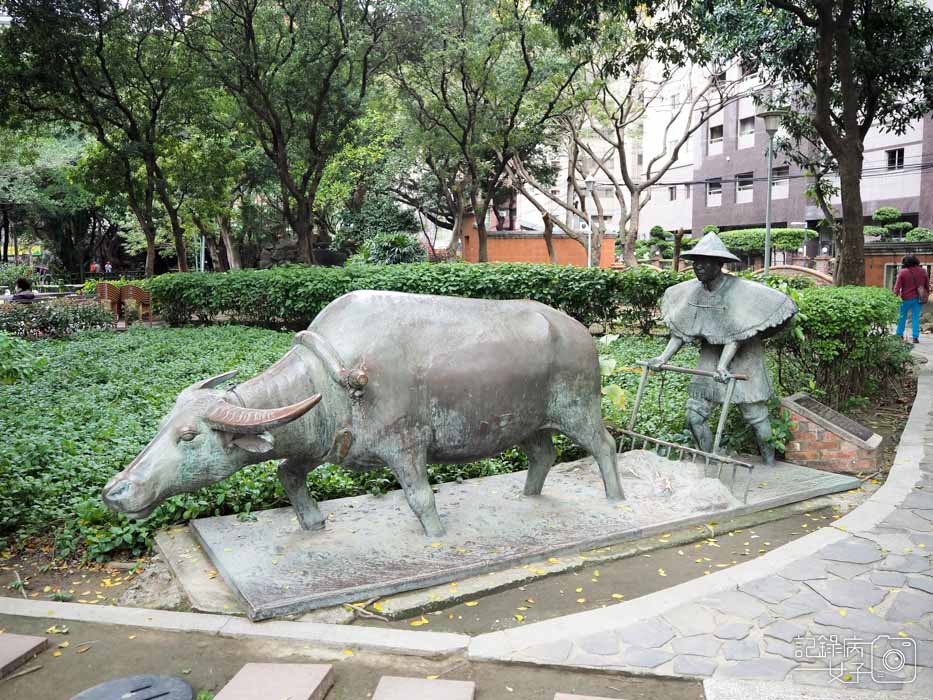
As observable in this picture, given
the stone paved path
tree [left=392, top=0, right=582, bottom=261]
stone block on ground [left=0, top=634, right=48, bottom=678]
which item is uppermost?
tree [left=392, top=0, right=582, bottom=261]

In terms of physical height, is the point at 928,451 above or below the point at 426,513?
below

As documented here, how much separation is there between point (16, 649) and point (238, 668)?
1083 millimetres

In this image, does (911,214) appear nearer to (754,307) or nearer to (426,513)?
(754,307)

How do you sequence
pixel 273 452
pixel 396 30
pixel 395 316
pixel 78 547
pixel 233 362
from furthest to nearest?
pixel 396 30 < pixel 233 362 < pixel 78 547 < pixel 395 316 < pixel 273 452

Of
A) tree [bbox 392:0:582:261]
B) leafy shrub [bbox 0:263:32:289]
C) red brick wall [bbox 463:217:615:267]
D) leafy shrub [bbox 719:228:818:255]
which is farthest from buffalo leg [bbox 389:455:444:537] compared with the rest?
leafy shrub [bbox 0:263:32:289]

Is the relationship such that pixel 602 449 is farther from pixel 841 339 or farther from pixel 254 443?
pixel 841 339

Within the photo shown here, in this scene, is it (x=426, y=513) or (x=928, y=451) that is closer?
(x=426, y=513)

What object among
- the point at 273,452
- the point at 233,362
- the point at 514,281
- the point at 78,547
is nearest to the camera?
the point at 273,452

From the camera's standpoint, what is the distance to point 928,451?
6.88 meters

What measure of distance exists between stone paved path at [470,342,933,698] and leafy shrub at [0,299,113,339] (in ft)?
43.9

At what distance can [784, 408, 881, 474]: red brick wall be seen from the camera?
20.6ft

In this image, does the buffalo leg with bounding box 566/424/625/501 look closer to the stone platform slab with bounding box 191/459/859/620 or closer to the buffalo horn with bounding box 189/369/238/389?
the stone platform slab with bounding box 191/459/859/620

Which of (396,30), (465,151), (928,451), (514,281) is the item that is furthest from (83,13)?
(928,451)

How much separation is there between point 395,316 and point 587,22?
8105 millimetres
